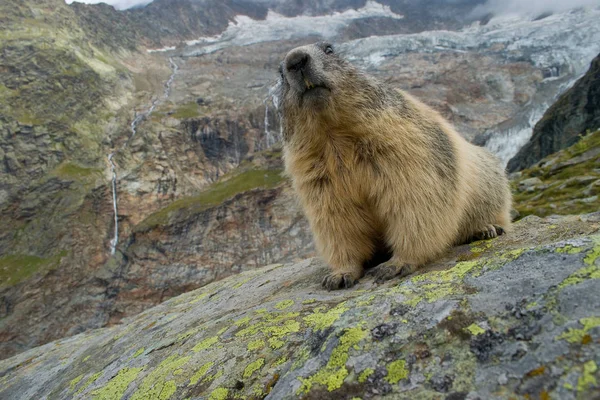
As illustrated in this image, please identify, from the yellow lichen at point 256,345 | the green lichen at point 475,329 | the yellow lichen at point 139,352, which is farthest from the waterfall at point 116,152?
the green lichen at point 475,329

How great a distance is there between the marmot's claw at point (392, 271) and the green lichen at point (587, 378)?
2940 millimetres

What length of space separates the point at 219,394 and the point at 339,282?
2299 mm

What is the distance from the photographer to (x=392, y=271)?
482 centimetres

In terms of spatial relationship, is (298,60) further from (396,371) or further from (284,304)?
(396,371)

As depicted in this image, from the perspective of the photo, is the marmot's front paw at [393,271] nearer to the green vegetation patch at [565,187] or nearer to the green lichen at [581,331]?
the green lichen at [581,331]

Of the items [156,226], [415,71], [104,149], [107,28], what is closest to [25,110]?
[104,149]

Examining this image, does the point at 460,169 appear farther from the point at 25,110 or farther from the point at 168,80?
the point at 168,80

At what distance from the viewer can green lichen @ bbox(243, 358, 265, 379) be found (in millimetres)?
3283

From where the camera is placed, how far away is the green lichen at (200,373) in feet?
11.4

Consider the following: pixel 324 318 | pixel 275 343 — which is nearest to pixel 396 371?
pixel 324 318

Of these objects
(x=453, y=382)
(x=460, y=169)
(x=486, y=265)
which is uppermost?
(x=460, y=169)

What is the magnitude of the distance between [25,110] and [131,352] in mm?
126651

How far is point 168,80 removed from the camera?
16650 cm

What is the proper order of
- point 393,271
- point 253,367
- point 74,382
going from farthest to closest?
point 74,382
point 393,271
point 253,367
